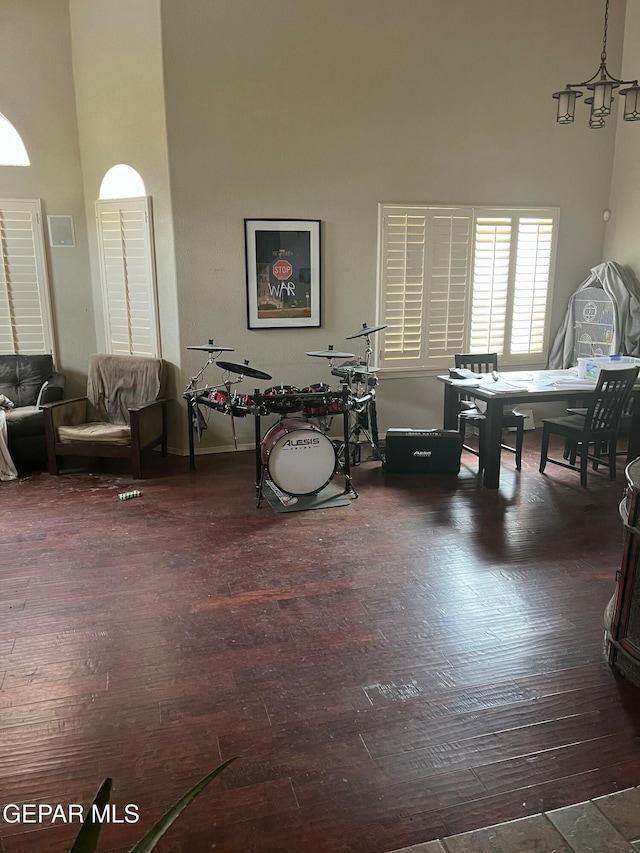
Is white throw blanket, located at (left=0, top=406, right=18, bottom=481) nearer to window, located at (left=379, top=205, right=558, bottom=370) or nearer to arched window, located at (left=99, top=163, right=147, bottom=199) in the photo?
arched window, located at (left=99, top=163, right=147, bottom=199)

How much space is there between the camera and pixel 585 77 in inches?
255

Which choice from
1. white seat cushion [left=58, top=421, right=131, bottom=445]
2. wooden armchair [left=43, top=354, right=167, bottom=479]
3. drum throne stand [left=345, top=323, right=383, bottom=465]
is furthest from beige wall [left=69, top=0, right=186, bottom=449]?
drum throne stand [left=345, top=323, right=383, bottom=465]

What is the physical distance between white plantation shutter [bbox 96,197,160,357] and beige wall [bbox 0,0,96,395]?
289 mm

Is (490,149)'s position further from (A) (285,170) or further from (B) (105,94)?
(B) (105,94)

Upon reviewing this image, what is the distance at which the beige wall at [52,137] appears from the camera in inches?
230

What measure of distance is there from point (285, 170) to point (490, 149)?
2.06 meters

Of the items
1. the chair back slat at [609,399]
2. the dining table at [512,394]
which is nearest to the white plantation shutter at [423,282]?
the dining table at [512,394]

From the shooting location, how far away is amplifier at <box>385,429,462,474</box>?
18.1ft

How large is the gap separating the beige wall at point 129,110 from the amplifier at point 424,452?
1.98m

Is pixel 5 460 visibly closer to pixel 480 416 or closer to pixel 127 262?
pixel 127 262

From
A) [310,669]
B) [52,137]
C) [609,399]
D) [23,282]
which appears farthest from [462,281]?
[310,669]

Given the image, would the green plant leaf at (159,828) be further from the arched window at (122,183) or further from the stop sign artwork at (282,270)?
the arched window at (122,183)

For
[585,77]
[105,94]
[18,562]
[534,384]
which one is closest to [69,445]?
[18,562]

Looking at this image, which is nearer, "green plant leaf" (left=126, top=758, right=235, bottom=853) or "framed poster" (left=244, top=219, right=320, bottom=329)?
"green plant leaf" (left=126, top=758, right=235, bottom=853)
